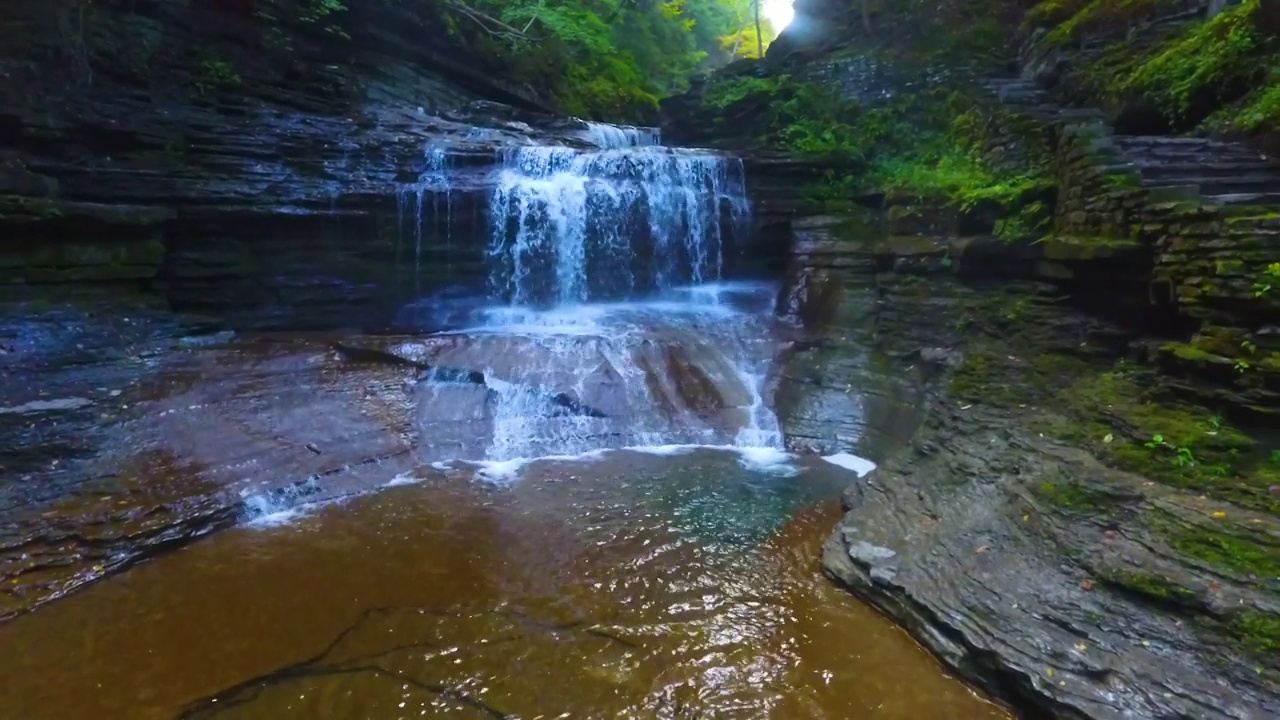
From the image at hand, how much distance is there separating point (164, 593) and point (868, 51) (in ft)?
53.5

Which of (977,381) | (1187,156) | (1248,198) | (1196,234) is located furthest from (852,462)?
(1187,156)

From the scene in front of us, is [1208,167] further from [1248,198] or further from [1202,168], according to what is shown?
[1248,198]

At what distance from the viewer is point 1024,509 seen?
→ 521 centimetres

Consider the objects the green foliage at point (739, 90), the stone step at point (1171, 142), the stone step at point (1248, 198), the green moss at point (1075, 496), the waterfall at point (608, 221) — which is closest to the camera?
the green moss at point (1075, 496)

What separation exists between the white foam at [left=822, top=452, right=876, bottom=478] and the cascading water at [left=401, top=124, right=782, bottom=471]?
80cm

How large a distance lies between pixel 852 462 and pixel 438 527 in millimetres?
4750

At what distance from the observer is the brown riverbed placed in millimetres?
3936

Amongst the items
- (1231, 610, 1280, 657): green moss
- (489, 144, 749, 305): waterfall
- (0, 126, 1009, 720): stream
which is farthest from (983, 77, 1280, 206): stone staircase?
(489, 144, 749, 305): waterfall

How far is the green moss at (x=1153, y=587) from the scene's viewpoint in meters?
3.95

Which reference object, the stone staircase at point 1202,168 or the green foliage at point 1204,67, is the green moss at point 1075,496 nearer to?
the stone staircase at point 1202,168

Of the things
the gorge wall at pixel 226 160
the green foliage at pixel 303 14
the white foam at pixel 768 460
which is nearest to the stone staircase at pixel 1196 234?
the white foam at pixel 768 460

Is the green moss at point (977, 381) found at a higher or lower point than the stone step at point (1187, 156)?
lower

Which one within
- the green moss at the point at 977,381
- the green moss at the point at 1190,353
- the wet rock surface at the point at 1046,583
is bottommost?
the wet rock surface at the point at 1046,583

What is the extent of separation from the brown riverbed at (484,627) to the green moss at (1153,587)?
1134 millimetres
